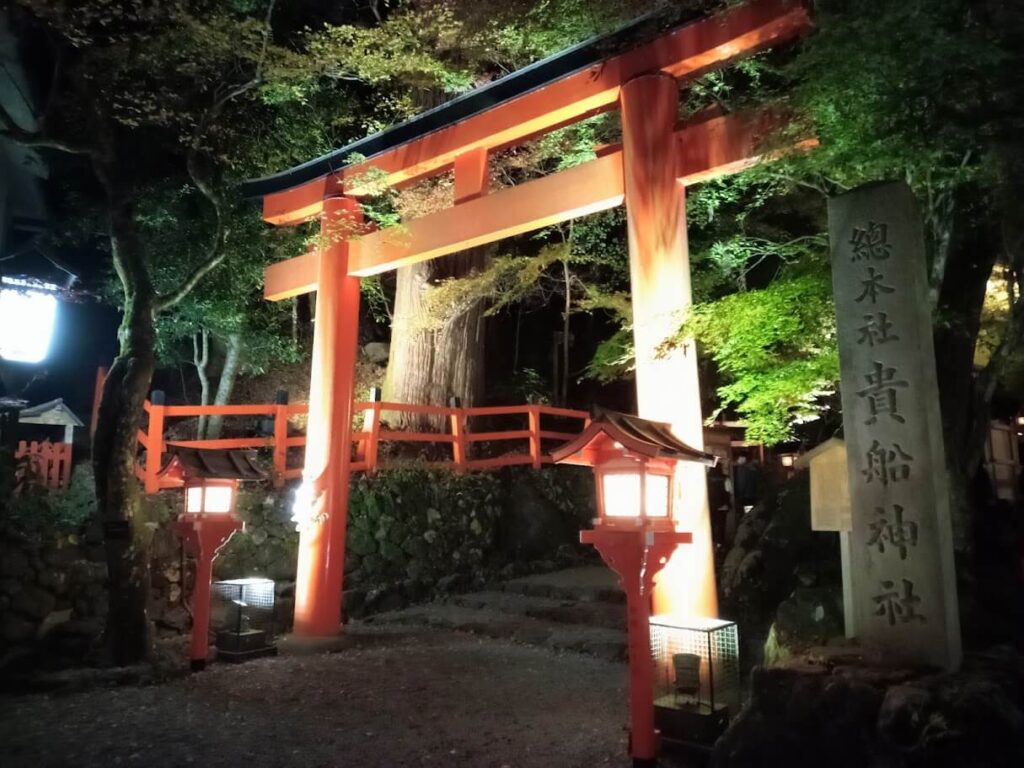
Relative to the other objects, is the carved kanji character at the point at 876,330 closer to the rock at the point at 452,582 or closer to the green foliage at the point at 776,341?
the green foliage at the point at 776,341

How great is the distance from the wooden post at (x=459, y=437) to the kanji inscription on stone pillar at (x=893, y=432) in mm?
8409

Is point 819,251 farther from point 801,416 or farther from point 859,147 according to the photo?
point 859,147

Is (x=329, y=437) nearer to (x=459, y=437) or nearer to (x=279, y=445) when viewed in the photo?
(x=279, y=445)

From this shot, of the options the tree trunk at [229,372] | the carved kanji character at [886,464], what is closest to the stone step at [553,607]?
the carved kanji character at [886,464]

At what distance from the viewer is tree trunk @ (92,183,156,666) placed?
23.2 ft

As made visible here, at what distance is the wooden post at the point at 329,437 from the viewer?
8.17 m

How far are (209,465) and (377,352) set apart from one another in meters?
9.45

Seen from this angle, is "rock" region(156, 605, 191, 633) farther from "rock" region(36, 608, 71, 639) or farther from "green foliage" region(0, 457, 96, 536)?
"green foliage" region(0, 457, 96, 536)

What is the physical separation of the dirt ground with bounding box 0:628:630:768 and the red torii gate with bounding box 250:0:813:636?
3.88ft

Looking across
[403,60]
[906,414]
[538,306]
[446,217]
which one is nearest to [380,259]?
[446,217]

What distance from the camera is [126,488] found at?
7254 mm

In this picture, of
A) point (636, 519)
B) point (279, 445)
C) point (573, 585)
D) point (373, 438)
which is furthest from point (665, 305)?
point (279, 445)

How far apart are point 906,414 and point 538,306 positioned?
15168mm

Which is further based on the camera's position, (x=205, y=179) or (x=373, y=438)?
(x=373, y=438)
